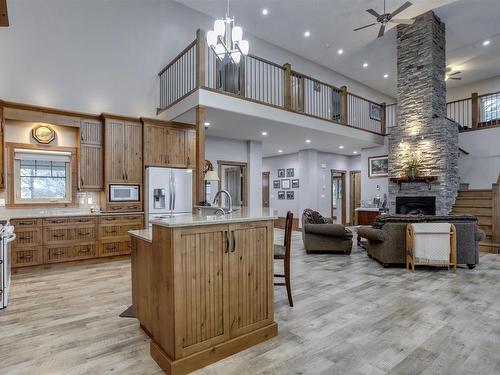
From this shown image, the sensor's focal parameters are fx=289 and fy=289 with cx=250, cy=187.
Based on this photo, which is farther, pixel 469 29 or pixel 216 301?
pixel 469 29

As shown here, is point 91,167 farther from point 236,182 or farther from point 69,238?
point 236,182

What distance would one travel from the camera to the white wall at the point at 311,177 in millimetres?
9938

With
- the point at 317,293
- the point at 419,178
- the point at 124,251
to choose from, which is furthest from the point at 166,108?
the point at 419,178

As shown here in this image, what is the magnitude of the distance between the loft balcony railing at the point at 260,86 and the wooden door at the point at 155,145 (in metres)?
0.63

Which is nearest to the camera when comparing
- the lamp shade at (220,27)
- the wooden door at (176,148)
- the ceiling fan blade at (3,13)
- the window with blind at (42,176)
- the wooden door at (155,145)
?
the ceiling fan blade at (3,13)

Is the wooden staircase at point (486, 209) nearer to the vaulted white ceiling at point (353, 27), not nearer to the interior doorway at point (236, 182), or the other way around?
the vaulted white ceiling at point (353, 27)

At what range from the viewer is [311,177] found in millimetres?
9969

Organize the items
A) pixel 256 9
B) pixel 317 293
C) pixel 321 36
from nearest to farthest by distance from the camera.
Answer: pixel 317 293, pixel 256 9, pixel 321 36

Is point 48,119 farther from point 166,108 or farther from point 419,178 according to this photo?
point 419,178

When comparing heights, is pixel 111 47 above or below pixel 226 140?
above

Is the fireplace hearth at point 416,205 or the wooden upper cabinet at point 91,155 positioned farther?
the fireplace hearth at point 416,205

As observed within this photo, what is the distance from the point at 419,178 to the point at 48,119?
8.20m

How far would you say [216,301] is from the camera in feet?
7.09

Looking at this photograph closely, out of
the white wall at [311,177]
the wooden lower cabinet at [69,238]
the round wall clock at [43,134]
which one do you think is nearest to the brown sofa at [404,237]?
the wooden lower cabinet at [69,238]
